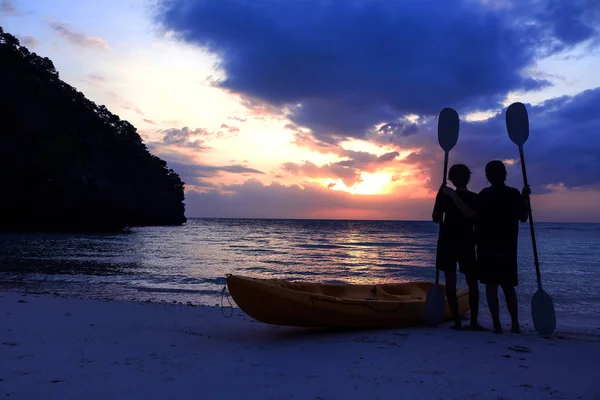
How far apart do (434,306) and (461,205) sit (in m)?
1.64

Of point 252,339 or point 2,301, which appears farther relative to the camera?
point 2,301

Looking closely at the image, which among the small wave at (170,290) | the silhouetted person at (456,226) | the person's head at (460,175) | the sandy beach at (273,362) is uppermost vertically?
the person's head at (460,175)

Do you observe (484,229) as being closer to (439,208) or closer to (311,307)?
(439,208)

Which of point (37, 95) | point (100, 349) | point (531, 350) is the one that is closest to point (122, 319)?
point (100, 349)

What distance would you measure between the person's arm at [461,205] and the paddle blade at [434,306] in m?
1.34

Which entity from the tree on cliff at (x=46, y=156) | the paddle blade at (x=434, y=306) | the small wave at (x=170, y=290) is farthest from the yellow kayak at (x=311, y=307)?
the tree on cliff at (x=46, y=156)

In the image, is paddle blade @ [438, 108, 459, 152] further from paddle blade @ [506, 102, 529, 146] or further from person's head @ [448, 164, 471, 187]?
person's head @ [448, 164, 471, 187]

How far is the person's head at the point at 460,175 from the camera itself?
525cm

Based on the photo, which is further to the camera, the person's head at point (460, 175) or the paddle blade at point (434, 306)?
the paddle blade at point (434, 306)

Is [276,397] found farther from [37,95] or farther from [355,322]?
[37,95]

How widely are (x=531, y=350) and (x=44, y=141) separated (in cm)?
4259

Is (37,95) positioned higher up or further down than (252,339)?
higher up

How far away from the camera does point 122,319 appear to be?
619cm

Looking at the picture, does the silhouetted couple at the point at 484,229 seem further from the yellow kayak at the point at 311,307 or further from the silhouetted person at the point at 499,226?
the yellow kayak at the point at 311,307
